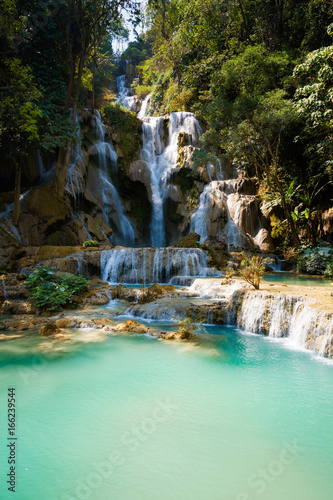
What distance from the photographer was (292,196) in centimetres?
1780

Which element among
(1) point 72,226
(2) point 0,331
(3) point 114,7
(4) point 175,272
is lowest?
(2) point 0,331

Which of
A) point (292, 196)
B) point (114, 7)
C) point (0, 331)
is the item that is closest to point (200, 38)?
point (114, 7)

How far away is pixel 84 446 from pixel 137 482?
744 millimetres

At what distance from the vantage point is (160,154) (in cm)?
2348

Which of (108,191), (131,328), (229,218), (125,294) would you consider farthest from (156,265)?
(108,191)

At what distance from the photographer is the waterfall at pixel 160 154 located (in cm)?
2162

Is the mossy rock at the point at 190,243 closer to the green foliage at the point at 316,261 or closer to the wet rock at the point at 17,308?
the green foliage at the point at 316,261

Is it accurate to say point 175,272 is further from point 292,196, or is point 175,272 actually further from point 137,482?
point 137,482

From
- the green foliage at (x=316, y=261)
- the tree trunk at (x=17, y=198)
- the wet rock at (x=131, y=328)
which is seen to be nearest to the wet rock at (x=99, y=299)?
the wet rock at (x=131, y=328)

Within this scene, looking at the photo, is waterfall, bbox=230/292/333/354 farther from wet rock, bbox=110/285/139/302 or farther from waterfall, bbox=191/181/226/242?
waterfall, bbox=191/181/226/242

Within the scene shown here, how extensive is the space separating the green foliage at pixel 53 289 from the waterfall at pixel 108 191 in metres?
10.0

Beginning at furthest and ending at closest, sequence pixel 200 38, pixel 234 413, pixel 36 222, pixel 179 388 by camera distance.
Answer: pixel 200 38
pixel 36 222
pixel 179 388
pixel 234 413

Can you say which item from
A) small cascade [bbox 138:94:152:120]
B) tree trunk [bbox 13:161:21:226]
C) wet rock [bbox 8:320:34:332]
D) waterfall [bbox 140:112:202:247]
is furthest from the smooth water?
small cascade [bbox 138:94:152:120]

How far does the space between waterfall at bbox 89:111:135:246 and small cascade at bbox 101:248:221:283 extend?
6.95 meters
